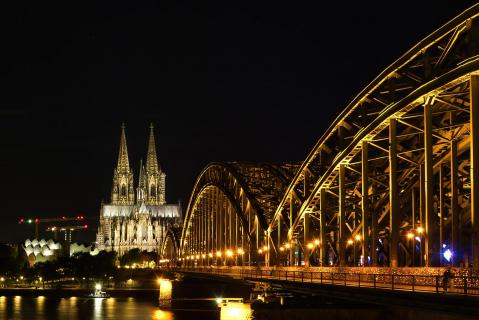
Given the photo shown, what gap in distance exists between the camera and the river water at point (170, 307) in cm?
6912

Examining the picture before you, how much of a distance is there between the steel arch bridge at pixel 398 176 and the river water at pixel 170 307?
178 inches

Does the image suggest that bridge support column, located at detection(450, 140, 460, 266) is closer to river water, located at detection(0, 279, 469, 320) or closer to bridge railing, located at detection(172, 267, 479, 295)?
bridge railing, located at detection(172, 267, 479, 295)

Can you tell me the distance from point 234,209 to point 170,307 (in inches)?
1103

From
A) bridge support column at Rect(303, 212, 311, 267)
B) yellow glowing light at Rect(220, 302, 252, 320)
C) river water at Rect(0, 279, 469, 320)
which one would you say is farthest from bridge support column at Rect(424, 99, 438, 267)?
yellow glowing light at Rect(220, 302, 252, 320)

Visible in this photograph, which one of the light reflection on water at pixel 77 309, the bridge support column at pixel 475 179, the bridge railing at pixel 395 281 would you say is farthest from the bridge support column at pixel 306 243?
the light reflection on water at pixel 77 309

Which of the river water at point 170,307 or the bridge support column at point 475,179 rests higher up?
the bridge support column at point 475,179

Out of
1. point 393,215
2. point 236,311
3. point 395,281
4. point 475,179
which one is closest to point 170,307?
point 236,311

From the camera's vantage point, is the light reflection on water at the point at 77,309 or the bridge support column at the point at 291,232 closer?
the bridge support column at the point at 291,232

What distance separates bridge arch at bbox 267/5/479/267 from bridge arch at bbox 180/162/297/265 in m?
26.1

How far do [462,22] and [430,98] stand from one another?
4.64 metres

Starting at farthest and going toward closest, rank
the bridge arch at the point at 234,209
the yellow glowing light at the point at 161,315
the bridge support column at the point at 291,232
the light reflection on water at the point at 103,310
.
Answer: the light reflection on water at the point at 103,310 < the yellow glowing light at the point at 161,315 < the bridge arch at the point at 234,209 < the bridge support column at the point at 291,232

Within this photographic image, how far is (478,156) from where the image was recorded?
38750mm

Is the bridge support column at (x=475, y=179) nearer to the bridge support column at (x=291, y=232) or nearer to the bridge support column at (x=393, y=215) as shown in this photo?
the bridge support column at (x=393, y=215)

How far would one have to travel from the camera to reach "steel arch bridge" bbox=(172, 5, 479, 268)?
141 ft
